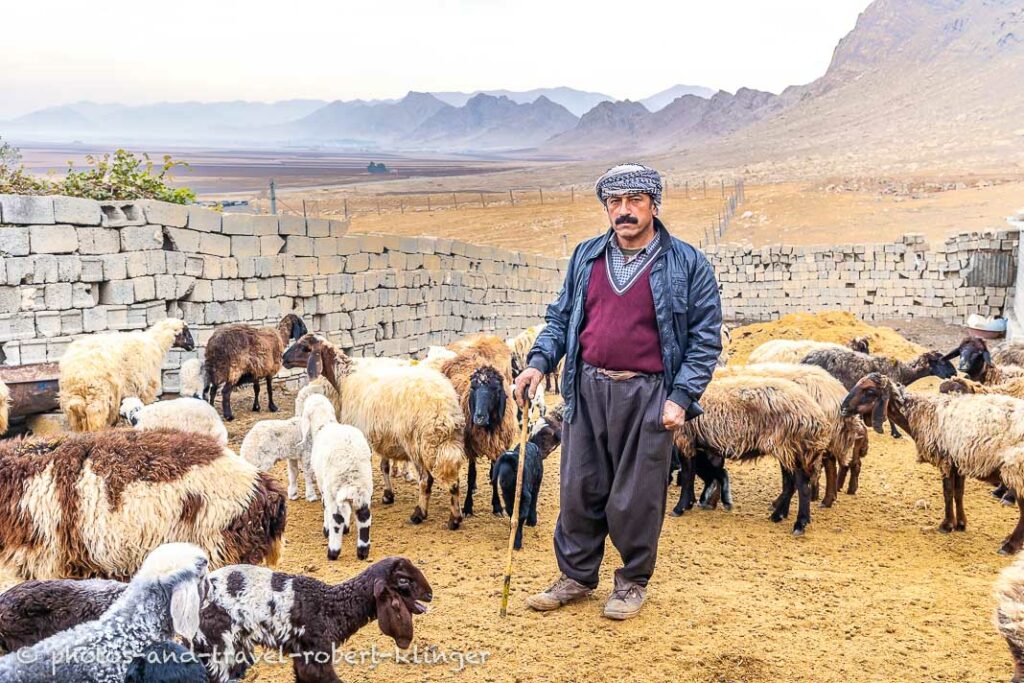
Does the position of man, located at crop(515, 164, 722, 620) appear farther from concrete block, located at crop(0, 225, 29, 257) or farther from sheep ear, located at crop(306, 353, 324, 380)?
concrete block, located at crop(0, 225, 29, 257)

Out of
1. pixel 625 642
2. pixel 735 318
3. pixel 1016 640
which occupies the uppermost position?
pixel 1016 640

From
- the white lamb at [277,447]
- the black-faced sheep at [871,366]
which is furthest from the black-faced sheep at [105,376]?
the black-faced sheep at [871,366]

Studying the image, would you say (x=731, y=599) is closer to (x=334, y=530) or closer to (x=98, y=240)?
(x=334, y=530)

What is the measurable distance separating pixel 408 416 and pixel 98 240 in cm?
572

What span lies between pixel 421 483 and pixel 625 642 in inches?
111

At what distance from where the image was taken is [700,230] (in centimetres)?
3669

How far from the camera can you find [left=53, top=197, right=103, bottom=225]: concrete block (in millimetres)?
10250

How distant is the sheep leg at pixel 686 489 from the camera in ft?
24.8

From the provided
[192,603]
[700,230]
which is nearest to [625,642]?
[192,603]

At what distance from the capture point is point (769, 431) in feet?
23.6

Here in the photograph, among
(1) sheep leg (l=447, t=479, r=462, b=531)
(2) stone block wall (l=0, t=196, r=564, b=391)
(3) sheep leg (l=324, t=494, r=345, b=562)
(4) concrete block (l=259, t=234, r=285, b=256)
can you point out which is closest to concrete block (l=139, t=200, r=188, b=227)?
(2) stone block wall (l=0, t=196, r=564, b=391)

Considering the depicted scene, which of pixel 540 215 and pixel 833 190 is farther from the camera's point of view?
pixel 833 190

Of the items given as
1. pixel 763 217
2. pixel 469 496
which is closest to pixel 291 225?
pixel 469 496

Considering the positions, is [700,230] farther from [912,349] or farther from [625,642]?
[625,642]
